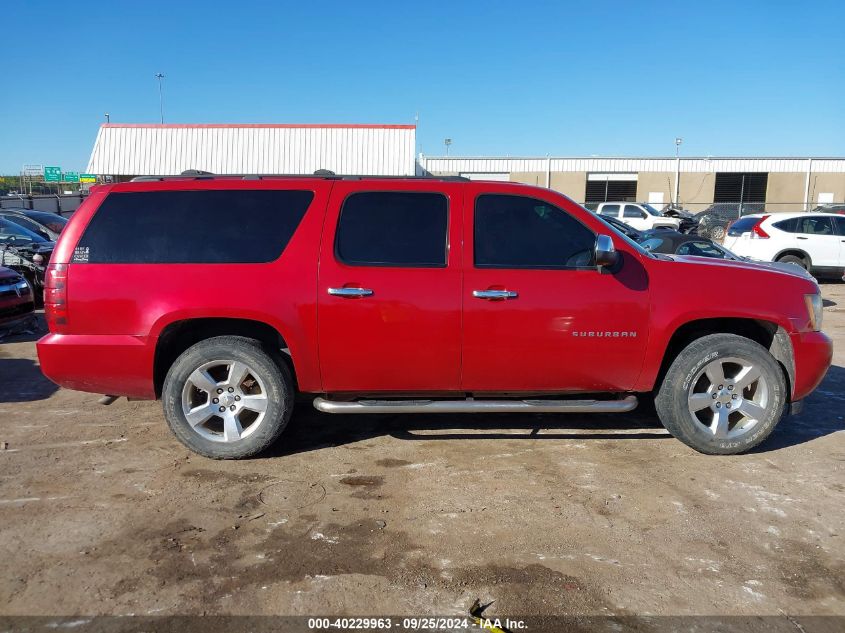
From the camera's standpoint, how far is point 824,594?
296 cm

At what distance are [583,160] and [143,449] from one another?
37.7m

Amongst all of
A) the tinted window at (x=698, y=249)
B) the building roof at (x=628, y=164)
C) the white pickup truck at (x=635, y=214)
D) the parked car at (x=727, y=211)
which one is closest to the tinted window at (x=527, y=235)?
the tinted window at (x=698, y=249)

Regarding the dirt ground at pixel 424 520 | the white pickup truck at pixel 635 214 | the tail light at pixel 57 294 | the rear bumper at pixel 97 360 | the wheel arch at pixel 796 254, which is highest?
the white pickup truck at pixel 635 214

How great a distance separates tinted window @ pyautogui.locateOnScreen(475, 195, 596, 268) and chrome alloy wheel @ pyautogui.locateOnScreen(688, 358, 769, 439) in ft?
4.01

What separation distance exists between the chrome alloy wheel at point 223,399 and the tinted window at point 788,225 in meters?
13.6

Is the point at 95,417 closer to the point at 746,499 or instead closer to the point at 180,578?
the point at 180,578

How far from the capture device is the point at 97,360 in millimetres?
4328

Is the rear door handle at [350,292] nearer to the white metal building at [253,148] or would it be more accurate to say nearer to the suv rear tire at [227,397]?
the suv rear tire at [227,397]

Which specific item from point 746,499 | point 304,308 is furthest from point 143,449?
point 746,499

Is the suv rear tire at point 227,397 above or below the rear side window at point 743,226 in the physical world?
below

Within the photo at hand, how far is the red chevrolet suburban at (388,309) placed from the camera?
4.29 metres

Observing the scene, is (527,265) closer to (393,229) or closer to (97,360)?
(393,229)

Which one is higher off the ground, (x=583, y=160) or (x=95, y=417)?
(x=583, y=160)

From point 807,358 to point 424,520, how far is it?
10.0 feet
